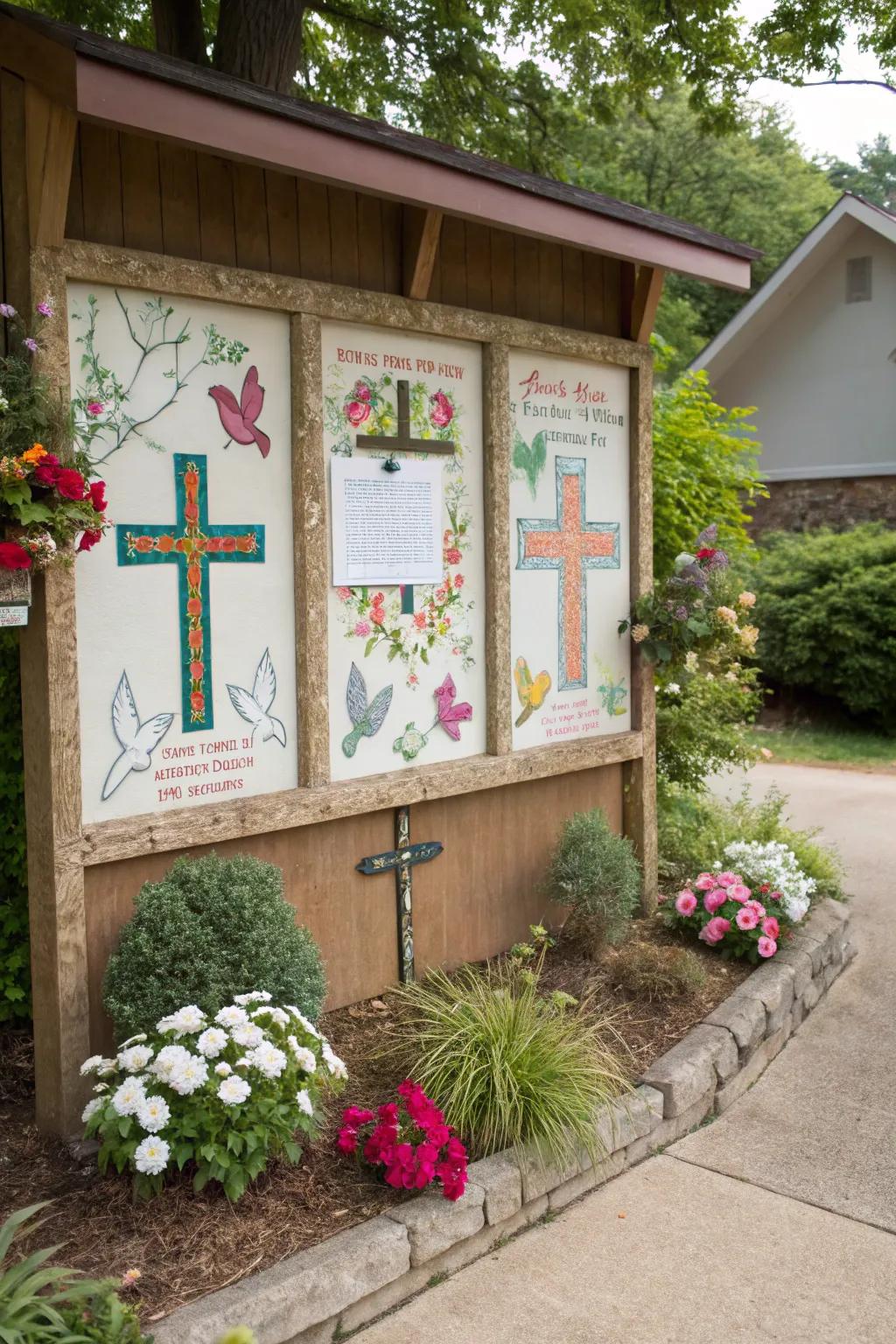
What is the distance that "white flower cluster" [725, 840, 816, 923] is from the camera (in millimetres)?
5742

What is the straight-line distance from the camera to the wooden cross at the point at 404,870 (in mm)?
5039

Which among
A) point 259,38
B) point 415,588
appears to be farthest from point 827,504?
point 415,588

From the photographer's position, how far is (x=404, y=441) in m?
4.96

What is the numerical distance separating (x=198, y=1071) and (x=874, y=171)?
46.6 metres

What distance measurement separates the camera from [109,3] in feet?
27.9

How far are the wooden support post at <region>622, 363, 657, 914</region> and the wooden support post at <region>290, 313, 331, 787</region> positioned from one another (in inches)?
81.4

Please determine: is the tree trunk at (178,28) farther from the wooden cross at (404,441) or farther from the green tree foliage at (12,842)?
the green tree foliage at (12,842)

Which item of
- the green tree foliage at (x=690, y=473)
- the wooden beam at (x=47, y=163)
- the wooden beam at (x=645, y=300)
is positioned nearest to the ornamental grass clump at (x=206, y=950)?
the wooden beam at (x=47, y=163)

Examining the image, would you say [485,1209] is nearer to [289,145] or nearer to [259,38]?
[289,145]

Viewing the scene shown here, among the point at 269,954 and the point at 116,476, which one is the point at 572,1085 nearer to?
the point at 269,954

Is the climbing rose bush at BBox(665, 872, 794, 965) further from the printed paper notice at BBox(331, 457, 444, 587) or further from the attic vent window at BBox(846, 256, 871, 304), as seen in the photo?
the attic vent window at BBox(846, 256, 871, 304)

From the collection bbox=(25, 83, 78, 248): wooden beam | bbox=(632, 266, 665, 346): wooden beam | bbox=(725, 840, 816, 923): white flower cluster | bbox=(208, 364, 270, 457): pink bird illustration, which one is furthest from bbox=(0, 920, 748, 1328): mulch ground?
bbox=(632, 266, 665, 346): wooden beam

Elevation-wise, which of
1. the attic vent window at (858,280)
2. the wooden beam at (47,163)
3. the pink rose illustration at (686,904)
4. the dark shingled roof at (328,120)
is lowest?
the pink rose illustration at (686,904)

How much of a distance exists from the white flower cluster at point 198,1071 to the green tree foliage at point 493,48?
6025mm
